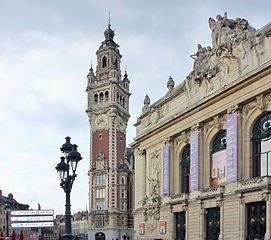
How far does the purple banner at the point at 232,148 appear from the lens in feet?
147

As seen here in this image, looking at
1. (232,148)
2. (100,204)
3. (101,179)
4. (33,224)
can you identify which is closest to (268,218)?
(232,148)

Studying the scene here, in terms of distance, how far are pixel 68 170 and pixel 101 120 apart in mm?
92539

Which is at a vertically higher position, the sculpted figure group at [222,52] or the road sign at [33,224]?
the sculpted figure group at [222,52]

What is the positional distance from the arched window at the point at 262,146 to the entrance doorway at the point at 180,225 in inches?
521

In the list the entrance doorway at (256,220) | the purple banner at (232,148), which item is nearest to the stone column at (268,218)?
the entrance doorway at (256,220)

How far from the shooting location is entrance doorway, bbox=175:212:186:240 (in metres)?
55.0

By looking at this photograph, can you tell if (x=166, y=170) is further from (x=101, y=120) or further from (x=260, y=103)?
(x=101, y=120)

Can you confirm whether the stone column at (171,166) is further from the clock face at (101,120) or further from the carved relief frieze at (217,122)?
the clock face at (101,120)

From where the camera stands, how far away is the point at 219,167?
4862cm

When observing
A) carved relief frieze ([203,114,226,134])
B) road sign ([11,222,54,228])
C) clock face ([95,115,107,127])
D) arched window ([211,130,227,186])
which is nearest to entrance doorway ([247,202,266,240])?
arched window ([211,130,227,186])

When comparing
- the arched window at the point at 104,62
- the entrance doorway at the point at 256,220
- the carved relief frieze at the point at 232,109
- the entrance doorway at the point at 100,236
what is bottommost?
the entrance doorway at the point at 100,236

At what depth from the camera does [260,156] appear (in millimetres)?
43188

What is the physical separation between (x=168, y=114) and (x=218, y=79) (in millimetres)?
12228

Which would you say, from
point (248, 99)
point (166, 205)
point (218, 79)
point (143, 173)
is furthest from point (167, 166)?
point (248, 99)
